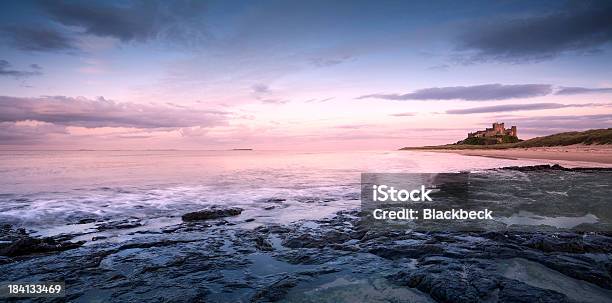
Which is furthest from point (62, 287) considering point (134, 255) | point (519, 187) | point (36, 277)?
point (519, 187)

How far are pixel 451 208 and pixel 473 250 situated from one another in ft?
16.0

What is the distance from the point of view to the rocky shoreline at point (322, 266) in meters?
4.84

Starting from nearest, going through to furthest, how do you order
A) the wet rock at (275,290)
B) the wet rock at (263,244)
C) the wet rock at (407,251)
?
the wet rock at (275,290)
the wet rock at (407,251)
the wet rock at (263,244)

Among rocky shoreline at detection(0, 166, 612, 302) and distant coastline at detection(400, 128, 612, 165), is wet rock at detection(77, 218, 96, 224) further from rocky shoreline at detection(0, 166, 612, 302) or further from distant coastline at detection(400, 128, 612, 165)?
distant coastline at detection(400, 128, 612, 165)

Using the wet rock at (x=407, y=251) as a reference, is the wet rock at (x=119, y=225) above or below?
below

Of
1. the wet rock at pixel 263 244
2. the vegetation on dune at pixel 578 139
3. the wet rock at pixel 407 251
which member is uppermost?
the vegetation on dune at pixel 578 139

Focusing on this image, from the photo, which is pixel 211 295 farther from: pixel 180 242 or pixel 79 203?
pixel 79 203

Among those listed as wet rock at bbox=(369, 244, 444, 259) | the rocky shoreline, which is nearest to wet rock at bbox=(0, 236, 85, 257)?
the rocky shoreline

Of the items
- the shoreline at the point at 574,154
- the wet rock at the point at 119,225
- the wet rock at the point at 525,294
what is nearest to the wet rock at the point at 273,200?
the wet rock at the point at 119,225

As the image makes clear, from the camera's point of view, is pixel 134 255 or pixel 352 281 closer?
pixel 352 281

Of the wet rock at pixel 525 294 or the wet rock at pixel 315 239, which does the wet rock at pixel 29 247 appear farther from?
the wet rock at pixel 525 294

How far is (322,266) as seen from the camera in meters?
6.07

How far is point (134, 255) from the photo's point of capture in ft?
22.2

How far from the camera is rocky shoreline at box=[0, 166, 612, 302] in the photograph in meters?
4.84
